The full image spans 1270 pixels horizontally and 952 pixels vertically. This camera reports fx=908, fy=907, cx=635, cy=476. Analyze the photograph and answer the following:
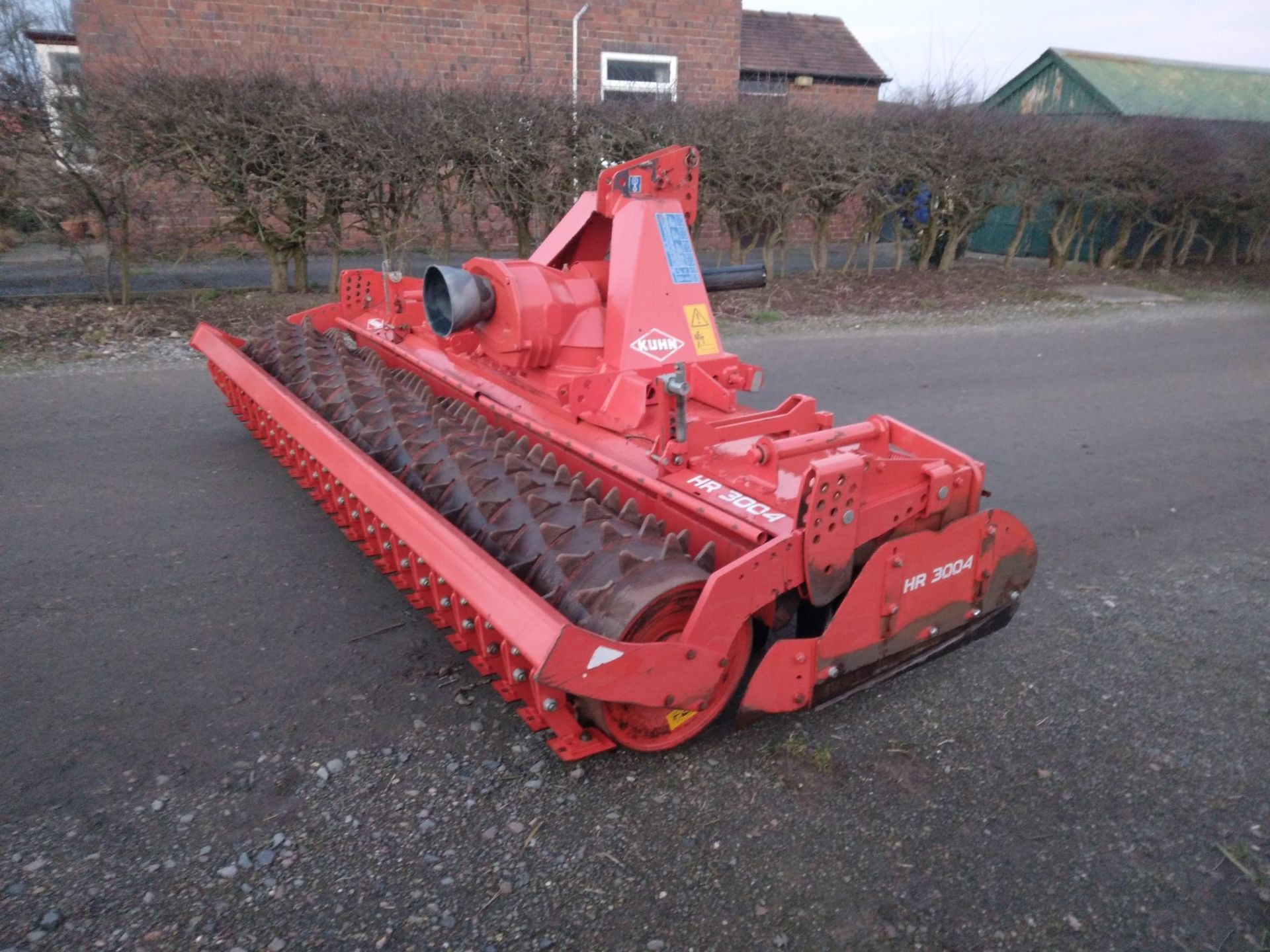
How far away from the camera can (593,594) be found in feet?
8.68

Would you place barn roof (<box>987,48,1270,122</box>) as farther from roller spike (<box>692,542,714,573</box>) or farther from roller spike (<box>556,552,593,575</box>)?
roller spike (<box>556,552,593,575</box>)

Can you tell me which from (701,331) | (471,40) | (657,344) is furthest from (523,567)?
(471,40)

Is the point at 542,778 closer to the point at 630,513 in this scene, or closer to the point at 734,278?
the point at 630,513

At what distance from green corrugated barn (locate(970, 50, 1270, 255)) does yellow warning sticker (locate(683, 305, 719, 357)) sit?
14493mm

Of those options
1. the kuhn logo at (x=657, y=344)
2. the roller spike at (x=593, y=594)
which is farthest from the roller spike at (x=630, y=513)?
the kuhn logo at (x=657, y=344)

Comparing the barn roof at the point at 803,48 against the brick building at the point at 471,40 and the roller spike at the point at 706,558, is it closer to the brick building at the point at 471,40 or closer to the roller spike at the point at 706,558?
the brick building at the point at 471,40

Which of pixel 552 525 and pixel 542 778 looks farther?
pixel 552 525

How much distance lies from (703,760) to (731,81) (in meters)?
15.7

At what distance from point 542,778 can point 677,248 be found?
101 inches

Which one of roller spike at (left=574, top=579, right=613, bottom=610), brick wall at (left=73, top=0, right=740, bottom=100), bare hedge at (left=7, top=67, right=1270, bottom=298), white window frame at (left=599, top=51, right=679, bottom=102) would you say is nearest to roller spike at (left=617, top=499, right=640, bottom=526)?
roller spike at (left=574, top=579, right=613, bottom=610)

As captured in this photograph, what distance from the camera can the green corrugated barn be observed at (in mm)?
17609

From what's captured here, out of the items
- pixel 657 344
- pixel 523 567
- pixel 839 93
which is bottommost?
pixel 523 567

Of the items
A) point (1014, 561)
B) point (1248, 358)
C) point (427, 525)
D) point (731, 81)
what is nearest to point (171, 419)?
point (427, 525)

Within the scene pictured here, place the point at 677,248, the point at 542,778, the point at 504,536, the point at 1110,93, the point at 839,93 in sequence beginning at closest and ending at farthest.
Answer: the point at 542,778, the point at 504,536, the point at 677,248, the point at 1110,93, the point at 839,93
